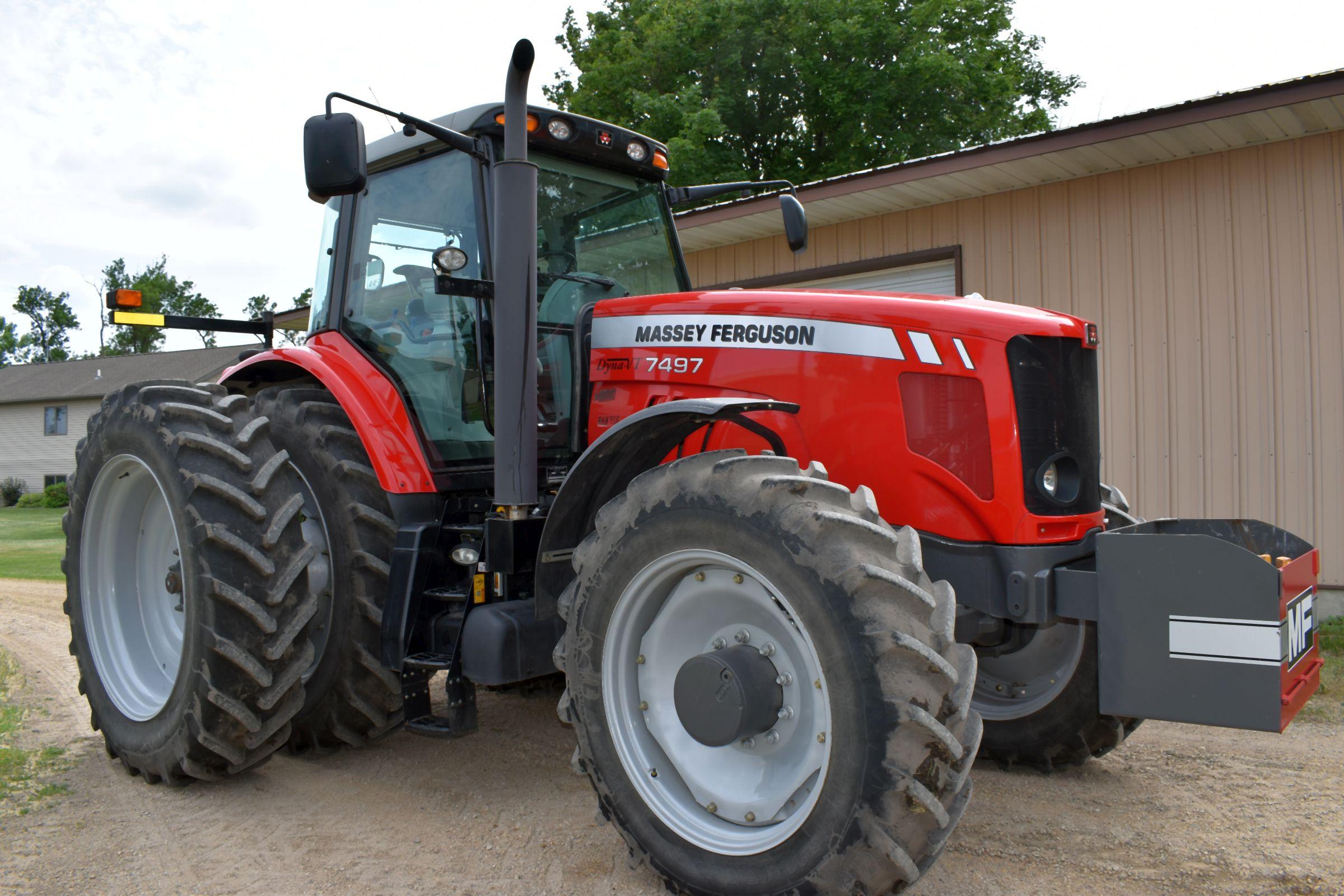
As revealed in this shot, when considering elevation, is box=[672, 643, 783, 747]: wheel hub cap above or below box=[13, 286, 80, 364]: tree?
below

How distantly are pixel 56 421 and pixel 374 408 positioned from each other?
40.8 m

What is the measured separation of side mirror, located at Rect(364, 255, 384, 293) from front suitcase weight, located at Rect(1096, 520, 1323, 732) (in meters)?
3.07

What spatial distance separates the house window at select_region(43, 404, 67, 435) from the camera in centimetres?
3775

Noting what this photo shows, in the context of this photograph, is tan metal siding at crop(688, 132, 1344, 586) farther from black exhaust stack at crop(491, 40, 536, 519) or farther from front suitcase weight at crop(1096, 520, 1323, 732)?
black exhaust stack at crop(491, 40, 536, 519)

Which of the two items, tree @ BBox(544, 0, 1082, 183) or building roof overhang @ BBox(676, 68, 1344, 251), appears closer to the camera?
building roof overhang @ BBox(676, 68, 1344, 251)

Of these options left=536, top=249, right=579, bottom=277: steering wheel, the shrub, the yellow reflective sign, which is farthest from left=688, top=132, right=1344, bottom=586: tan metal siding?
the shrub

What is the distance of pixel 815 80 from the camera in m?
20.0

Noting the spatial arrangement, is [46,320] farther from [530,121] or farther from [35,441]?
[530,121]

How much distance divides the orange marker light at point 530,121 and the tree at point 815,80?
15.2 metres

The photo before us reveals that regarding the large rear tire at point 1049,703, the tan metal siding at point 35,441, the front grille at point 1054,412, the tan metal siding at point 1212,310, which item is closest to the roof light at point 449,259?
the front grille at point 1054,412

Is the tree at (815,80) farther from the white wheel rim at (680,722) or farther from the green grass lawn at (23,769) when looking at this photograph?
the white wheel rim at (680,722)

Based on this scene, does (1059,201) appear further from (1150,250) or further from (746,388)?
(746,388)

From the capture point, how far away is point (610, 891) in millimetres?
2842

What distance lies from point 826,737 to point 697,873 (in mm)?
540
